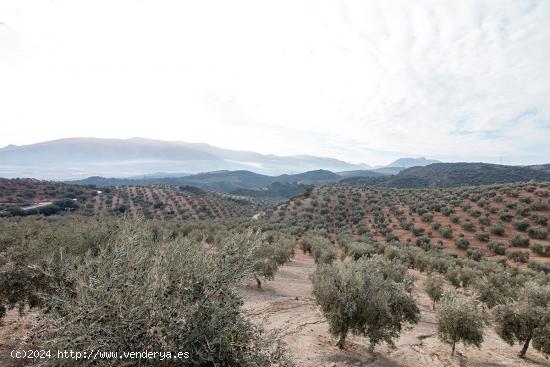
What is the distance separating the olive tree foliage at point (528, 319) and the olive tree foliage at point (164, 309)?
15.4 meters

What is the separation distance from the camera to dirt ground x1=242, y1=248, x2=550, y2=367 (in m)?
15.1

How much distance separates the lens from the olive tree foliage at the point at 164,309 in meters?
5.89

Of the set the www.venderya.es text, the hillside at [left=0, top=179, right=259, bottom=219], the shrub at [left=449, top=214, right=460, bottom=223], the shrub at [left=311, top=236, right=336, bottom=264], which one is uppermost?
the www.venderya.es text

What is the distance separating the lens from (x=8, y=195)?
7069cm

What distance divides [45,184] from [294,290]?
292ft

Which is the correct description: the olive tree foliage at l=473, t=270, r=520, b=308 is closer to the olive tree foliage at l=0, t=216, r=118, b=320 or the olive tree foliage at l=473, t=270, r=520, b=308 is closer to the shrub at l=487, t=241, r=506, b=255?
the shrub at l=487, t=241, r=506, b=255

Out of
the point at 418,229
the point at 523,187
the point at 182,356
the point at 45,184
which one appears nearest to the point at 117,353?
the point at 182,356

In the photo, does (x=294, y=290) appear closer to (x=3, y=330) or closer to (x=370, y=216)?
(x=3, y=330)

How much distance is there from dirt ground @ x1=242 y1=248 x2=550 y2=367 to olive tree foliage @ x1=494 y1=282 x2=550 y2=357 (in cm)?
157

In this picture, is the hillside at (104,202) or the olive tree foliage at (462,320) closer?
the olive tree foliage at (462,320)

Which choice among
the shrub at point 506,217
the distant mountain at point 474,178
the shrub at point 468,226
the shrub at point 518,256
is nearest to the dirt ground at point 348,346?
the shrub at point 518,256

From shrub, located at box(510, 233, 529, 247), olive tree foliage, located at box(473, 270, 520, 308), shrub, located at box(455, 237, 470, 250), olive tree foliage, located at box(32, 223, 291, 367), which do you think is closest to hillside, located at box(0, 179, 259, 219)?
shrub, located at box(455, 237, 470, 250)

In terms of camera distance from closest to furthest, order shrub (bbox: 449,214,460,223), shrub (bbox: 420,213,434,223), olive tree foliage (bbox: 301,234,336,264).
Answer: olive tree foliage (bbox: 301,234,336,264) < shrub (bbox: 449,214,460,223) < shrub (bbox: 420,213,434,223)

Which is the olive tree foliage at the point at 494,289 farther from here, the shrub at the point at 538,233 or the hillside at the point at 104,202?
the hillside at the point at 104,202
